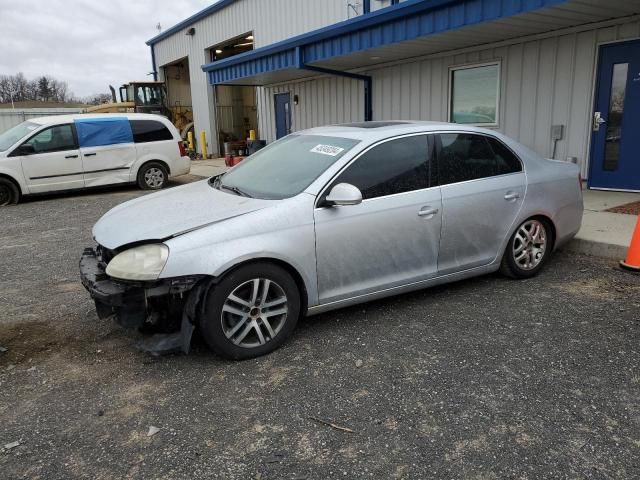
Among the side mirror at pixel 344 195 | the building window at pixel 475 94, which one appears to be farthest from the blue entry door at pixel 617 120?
the side mirror at pixel 344 195

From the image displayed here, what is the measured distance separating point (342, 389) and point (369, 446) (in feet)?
1.80

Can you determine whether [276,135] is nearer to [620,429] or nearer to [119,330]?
[119,330]

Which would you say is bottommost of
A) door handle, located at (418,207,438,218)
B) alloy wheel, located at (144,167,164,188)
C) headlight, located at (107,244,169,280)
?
alloy wheel, located at (144,167,164,188)

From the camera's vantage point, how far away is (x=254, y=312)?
339 centimetres

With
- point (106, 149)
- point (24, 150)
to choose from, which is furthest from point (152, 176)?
point (24, 150)

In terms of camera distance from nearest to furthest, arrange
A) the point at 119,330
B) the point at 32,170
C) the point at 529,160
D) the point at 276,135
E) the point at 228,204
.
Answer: the point at 228,204 < the point at 119,330 < the point at 529,160 < the point at 32,170 < the point at 276,135

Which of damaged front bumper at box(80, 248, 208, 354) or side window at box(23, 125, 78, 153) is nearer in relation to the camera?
damaged front bumper at box(80, 248, 208, 354)

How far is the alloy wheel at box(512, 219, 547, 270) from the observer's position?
475cm

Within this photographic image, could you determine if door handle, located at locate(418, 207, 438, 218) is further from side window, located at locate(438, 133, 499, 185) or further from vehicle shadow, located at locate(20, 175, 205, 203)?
vehicle shadow, located at locate(20, 175, 205, 203)

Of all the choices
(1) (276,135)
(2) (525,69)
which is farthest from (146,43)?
(2) (525,69)

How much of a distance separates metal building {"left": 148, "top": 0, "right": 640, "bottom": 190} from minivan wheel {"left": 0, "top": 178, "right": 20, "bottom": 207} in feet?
20.0

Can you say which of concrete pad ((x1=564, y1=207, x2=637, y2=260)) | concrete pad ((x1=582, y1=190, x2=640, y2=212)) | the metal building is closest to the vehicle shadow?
the metal building

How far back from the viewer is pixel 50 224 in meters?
8.41

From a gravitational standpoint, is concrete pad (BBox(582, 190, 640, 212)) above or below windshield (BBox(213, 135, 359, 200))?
below
